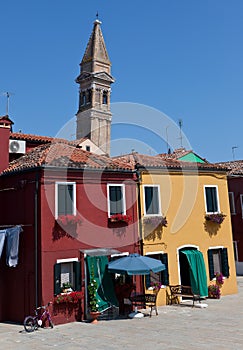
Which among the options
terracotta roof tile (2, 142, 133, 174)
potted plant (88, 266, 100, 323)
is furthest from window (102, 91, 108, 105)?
potted plant (88, 266, 100, 323)

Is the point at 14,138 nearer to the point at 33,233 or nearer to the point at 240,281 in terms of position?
the point at 33,233

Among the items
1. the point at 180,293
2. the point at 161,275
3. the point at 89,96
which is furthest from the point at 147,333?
the point at 89,96

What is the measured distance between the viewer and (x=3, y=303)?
→ 1477cm

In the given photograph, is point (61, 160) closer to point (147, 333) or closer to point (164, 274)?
point (164, 274)

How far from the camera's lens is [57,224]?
1441cm

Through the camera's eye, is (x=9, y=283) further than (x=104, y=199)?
No

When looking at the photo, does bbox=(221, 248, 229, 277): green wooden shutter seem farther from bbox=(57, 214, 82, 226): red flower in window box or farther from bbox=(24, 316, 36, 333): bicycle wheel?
bbox=(24, 316, 36, 333): bicycle wheel

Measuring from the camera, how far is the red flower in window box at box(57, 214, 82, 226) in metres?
14.4

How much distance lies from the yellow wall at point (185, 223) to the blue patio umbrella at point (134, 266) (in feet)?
7.04

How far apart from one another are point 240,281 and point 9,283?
49.1ft

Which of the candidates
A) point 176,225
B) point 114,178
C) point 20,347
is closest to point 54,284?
point 20,347

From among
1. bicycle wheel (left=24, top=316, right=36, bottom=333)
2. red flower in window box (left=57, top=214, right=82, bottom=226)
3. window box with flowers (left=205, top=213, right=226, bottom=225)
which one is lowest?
bicycle wheel (left=24, top=316, right=36, bottom=333)

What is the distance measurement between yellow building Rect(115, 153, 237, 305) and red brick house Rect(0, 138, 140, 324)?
4.30 feet

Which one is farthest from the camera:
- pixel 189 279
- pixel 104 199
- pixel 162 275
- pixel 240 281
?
pixel 240 281
